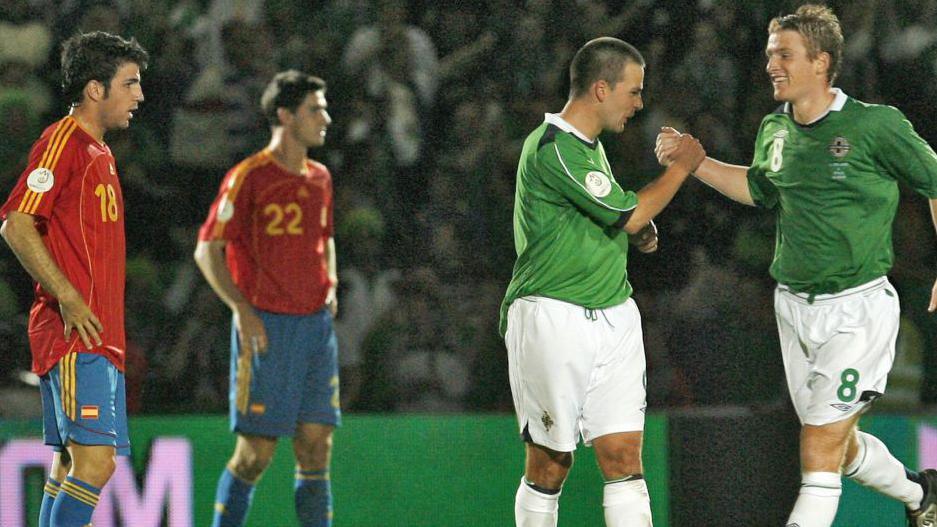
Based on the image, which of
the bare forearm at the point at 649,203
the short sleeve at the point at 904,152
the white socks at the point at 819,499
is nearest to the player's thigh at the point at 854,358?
the white socks at the point at 819,499

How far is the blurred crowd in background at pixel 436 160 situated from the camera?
20.5 feet

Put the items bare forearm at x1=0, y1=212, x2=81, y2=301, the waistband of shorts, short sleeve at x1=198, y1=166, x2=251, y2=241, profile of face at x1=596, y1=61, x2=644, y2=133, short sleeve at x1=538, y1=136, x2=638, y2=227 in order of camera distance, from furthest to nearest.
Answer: short sleeve at x1=198, y1=166, x2=251, y2=241
the waistband of shorts
profile of face at x1=596, y1=61, x2=644, y2=133
short sleeve at x1=538, y1=136, x2=638, y2=227
bare forearm at x1=0, y1=212, x2=81, y2=301

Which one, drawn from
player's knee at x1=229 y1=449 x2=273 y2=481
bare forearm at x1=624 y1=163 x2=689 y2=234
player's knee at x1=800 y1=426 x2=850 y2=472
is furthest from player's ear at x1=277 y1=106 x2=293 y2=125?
player's knee at x1=800 y1=426 x2=850 y2=472

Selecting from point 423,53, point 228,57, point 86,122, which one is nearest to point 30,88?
point 228,57

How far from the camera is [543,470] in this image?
4809 mm

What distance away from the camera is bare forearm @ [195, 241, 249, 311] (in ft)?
17.4

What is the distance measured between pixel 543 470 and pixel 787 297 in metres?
1.07

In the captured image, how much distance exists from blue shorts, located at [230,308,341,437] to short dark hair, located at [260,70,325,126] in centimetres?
78

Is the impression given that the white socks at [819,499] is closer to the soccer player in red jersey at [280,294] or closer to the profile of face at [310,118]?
the soccer player in red jersey at [280,294]

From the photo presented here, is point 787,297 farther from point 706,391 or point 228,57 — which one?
point 228,57

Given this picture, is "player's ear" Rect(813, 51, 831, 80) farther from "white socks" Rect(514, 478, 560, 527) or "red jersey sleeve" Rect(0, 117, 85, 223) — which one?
"red jersey sleeve" Rect(0, 117, 85, 223)

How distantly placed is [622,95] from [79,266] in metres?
1.88

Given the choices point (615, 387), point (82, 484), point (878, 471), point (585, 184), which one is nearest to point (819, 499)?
point (878, 471)

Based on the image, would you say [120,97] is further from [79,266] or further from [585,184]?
[585,184]
